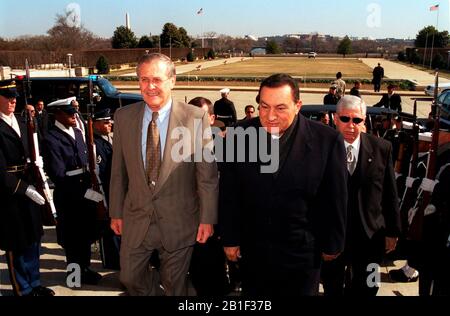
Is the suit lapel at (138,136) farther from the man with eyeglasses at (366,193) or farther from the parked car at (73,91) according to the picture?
the parked car at (73,91)

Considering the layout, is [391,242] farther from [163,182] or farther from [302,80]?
[302,80]

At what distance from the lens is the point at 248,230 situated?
9.63 feet

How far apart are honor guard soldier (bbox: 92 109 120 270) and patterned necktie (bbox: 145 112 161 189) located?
179cm

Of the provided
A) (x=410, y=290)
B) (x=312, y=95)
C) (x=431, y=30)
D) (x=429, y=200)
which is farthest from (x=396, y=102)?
(x=431, y=30)

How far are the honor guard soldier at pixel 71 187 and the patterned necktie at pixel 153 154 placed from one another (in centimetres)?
164

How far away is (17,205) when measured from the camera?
4246mm

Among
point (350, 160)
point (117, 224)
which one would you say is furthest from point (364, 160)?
point (117, 224)

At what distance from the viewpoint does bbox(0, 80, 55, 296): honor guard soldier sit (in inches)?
163

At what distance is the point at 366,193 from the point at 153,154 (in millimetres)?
1758

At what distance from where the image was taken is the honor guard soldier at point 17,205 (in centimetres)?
414

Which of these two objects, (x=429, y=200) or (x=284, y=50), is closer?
(x=429, y=200)

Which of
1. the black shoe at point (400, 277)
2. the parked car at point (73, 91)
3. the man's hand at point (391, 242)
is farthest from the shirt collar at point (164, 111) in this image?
the parked car at point (73, 91)
